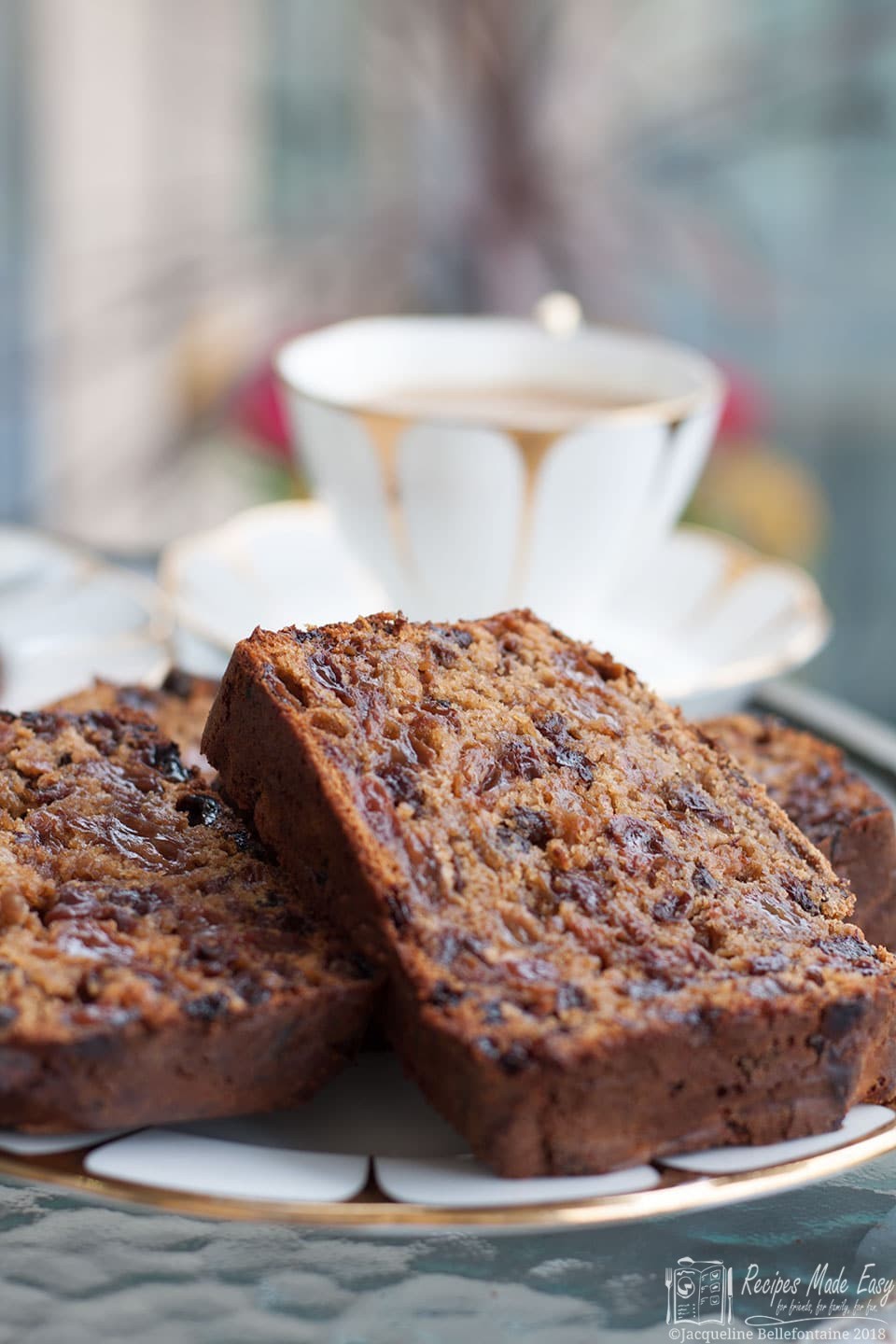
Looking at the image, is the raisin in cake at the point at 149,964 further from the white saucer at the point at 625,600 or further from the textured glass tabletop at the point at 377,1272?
the white saucer at the point at 625,600

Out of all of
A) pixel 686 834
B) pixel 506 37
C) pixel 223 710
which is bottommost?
pixel 686 834

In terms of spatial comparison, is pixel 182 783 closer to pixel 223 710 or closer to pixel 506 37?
pixel 223 710

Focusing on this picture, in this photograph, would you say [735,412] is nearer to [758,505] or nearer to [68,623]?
[758,505]

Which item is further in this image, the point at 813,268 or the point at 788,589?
the point at 813,268

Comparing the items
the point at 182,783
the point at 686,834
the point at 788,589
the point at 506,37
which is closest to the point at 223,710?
the point at 182,783

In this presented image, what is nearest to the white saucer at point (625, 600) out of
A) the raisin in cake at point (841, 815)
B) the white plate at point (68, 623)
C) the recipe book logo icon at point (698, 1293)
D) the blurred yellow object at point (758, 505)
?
the white plate at point (68, 623)

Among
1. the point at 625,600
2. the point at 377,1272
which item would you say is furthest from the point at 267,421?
the point at 377,1272

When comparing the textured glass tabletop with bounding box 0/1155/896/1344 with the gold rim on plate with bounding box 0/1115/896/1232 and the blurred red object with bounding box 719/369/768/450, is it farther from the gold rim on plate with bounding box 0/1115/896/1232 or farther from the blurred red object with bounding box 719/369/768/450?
the blurred red object with bounding box 719/369/768/450

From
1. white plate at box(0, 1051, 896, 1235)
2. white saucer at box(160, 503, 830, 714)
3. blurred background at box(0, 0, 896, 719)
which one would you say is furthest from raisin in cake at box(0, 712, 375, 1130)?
blurred background at box(0, 0, 896, 719)
